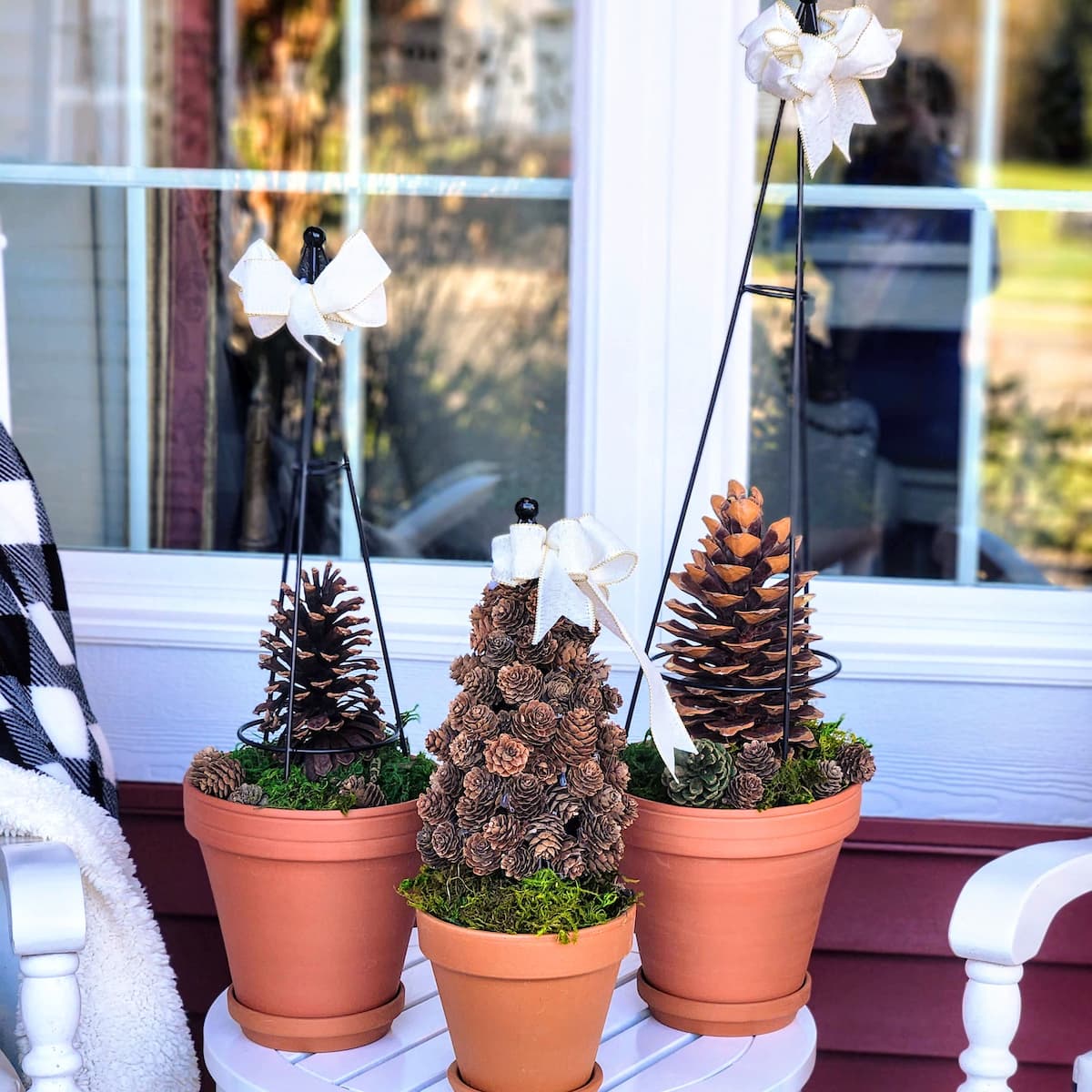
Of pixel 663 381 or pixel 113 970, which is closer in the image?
pixel 113 970

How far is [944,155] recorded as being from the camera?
3268 mm

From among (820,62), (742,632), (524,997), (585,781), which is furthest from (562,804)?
(820,62)

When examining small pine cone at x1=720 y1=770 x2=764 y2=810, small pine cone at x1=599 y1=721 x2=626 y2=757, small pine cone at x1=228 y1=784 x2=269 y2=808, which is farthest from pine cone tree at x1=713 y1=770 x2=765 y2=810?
small pine cone at x1=228 y1=784 x2=269 y2=808

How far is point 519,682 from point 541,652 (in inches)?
1.2

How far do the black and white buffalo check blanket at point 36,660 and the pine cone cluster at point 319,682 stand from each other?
25 centimetres

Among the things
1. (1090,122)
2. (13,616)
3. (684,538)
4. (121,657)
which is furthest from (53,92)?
(1090,122)

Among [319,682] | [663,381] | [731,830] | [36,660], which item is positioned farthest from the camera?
[663,381]

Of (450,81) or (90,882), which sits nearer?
(90,882)

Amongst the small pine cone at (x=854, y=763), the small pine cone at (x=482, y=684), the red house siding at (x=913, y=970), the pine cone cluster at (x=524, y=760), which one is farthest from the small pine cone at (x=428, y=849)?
the red house siding at (x=913, y=970)

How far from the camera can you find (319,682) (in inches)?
41.3

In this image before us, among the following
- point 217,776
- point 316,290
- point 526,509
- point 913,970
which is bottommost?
point 913,970

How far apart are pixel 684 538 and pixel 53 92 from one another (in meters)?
1.38

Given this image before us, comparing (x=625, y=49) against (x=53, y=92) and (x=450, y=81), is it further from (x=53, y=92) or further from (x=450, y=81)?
(x=450, y=81)

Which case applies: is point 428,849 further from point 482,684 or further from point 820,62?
point 820,62
